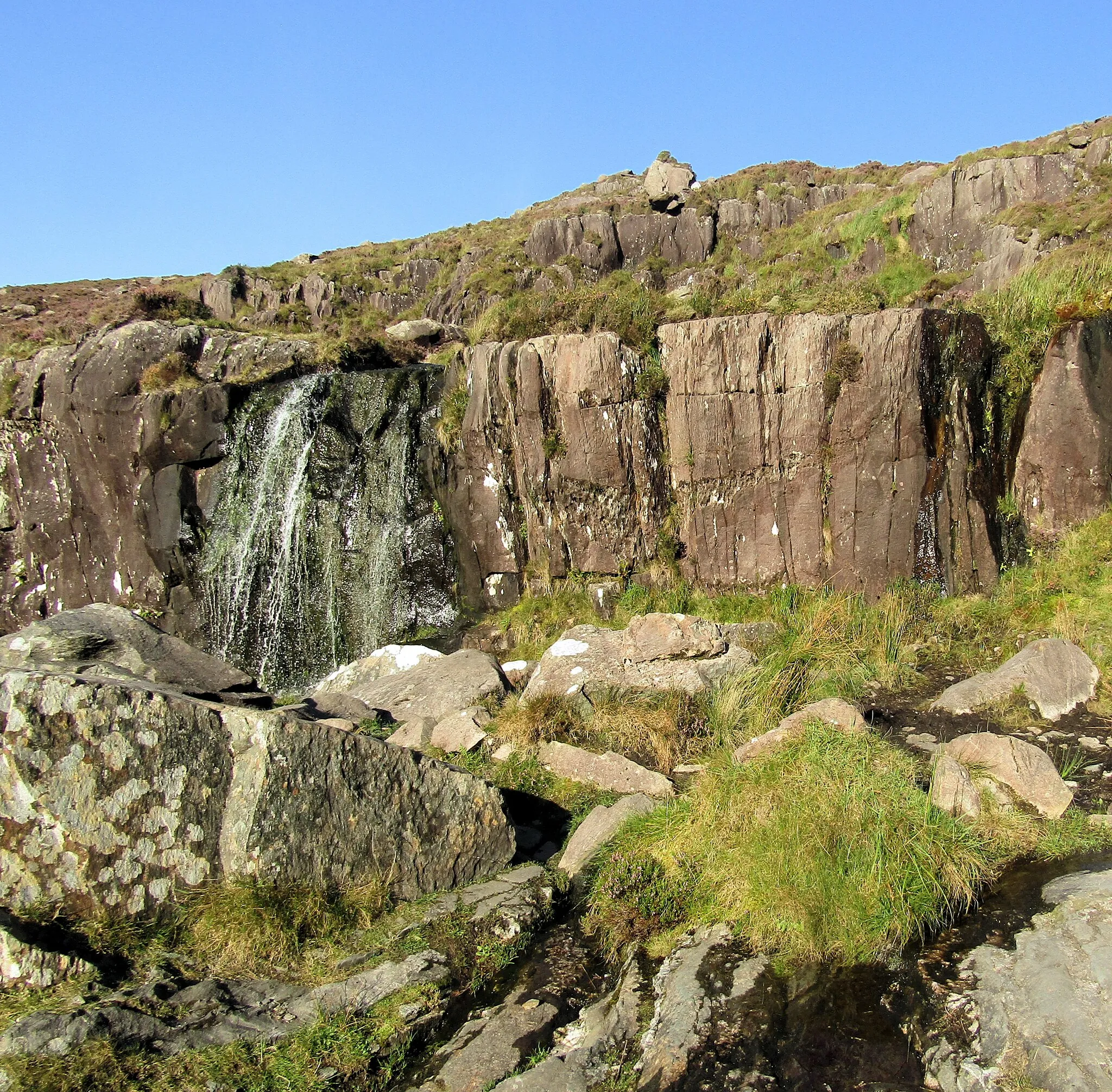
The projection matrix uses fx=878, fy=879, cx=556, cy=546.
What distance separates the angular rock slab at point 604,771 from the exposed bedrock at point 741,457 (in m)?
5.55

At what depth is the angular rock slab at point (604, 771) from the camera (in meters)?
7.69

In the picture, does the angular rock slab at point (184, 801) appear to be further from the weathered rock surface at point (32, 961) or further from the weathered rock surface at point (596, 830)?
the weathered rock surface at point (596, 830)

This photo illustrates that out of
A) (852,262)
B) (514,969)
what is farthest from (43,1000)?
(852,262)

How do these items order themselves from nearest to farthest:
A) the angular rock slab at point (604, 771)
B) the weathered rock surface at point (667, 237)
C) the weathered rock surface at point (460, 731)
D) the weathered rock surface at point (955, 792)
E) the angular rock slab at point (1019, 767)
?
the weathered rock surface at point (955, 792) < the angular rock slab at point (1019, 767) < the angular rock slab at point (604, 771) < the weathered rock surface at point (460, 731) < the weathered rock surface at point (667, 237)

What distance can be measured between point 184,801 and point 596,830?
2984 mm

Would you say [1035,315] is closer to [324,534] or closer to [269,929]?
[324,534]

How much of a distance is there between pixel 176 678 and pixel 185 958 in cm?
434

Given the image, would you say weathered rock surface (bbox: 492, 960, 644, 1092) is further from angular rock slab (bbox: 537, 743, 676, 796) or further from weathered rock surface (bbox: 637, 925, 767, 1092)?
angular rock slab (bbox: 537, 743, 676, 796)

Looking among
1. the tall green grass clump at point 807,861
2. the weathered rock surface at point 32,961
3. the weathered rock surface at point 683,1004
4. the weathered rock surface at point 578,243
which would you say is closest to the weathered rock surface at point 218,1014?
the weathered rock surface at point 32,961

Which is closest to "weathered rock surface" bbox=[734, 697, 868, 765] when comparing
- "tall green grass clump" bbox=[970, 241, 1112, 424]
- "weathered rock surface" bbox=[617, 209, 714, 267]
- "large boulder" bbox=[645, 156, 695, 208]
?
"tall green grass clump" bbox=[970, 241, 1112, 424]

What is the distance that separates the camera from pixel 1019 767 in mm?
6609

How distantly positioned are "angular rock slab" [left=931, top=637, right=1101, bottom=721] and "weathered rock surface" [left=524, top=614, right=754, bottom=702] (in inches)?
86.9

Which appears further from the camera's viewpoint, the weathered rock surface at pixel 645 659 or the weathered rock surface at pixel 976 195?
the weathered rock surface at pixel 976 195

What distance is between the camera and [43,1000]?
4.31 m
